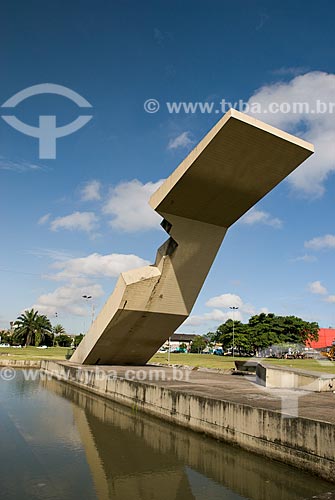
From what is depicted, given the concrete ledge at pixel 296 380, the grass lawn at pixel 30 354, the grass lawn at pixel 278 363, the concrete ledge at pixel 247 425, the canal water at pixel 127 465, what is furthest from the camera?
the grass lawn at pixel 30 354

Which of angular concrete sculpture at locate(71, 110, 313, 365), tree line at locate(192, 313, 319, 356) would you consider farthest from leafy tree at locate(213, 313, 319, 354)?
angular concrete sculpture at locate(71, 110, 313, 365)

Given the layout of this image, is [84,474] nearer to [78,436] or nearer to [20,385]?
[78,436]

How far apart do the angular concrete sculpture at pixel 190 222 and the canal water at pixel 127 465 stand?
21.7ft

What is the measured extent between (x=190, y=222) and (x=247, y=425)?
9.54m

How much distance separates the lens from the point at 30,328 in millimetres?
63844

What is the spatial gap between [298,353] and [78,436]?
55.7m

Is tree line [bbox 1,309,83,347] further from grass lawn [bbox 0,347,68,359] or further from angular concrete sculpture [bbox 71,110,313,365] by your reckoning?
angular concrete sculpture [bbox 71,110,313,365]

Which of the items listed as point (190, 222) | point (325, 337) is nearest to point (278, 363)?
point (190, 222)

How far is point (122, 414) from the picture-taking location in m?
12.0

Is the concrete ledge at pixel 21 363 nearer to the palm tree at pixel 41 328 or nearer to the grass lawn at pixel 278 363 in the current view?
the grass lawn at pixel 278 363

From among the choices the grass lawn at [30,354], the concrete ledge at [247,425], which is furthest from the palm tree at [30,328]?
the concrete ledge at [247,425]

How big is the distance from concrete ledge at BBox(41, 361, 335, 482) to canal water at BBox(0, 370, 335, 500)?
204 mm

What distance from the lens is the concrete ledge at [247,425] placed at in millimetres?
6152

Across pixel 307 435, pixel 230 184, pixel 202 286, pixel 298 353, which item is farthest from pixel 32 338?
A: pixel 307 435
